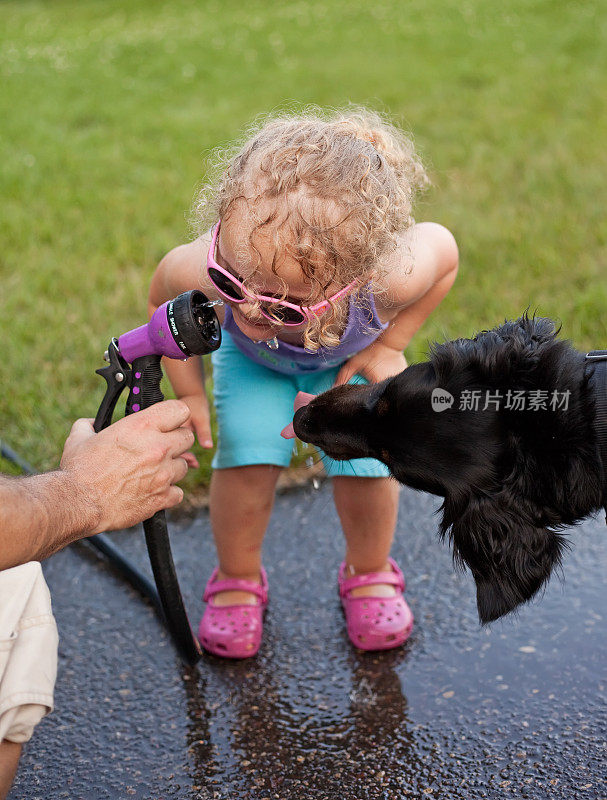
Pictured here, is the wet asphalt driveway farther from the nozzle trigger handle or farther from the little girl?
the nozzle trigger handle

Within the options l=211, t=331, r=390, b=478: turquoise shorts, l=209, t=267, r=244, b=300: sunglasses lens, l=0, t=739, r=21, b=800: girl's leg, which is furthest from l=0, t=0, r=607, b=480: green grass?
l=0, t=739, r=21, b=800: girl's leg

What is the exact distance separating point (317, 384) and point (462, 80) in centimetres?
577

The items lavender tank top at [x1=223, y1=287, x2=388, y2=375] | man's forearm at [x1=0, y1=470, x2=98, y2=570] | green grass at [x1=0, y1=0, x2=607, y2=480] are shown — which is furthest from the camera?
green grass at [x1=0, y1=0, x2=607, y2=480]

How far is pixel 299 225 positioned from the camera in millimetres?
1962

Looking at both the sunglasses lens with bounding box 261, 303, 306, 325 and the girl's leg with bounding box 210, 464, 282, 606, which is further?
the girl's leg with bounding box 210, 464, 282, 606

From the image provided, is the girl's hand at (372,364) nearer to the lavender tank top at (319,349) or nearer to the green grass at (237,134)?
the lavender tank top at (319,349)

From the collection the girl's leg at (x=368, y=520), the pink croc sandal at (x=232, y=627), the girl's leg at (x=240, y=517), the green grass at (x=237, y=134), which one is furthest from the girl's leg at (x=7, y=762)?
the green grass at (x=237, y=134)

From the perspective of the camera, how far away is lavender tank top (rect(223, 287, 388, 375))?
2.29 m

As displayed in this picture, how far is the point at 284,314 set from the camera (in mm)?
2086

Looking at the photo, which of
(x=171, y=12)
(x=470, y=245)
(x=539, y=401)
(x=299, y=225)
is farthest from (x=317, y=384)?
(x=171, y=12)

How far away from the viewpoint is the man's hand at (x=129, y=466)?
190cm

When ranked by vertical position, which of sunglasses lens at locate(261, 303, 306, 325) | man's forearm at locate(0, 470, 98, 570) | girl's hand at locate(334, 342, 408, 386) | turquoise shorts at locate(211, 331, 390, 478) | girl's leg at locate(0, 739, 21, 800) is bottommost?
girl's leg at locate(0, 739, 21, 800)

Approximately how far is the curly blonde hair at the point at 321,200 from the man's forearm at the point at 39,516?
68cm

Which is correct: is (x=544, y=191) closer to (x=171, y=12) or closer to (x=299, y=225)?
(x=299, y=225)
